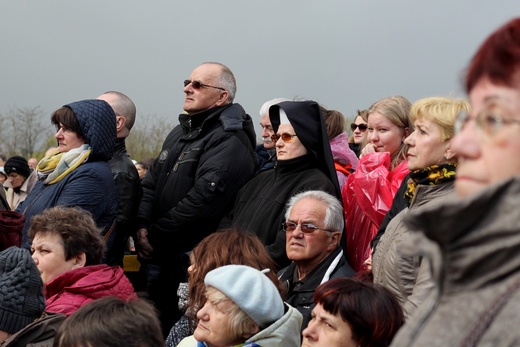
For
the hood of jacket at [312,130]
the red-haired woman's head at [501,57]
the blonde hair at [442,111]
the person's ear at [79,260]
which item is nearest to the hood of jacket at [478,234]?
the red-haired woman's head at [501,57]

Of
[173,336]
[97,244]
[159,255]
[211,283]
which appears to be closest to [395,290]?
[211,283]

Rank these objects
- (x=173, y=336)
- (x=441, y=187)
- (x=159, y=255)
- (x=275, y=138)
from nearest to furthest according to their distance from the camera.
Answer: (x=441, y=187) < (x=173, y=336) < (x=275, y=138) < (x=159, y=255)

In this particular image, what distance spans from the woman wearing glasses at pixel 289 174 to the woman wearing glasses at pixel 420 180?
1.04 metres

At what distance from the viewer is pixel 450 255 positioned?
1.51 meters

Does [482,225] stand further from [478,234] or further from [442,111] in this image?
[442,111]

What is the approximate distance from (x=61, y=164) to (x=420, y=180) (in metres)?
2.74

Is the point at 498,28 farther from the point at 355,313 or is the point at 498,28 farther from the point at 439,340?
the point at 355,313

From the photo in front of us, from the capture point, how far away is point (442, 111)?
4.44 m

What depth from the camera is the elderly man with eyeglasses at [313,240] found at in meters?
4.91

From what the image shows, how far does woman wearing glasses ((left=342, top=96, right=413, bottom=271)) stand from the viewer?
523 centimetres

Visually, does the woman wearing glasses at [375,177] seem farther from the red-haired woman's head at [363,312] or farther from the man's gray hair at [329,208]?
the red-haired woman's head at [363,312]

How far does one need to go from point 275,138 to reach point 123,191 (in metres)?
1.23

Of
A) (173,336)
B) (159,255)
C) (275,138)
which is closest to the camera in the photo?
(173,336)

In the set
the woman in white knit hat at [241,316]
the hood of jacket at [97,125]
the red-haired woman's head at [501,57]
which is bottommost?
the woman in white knit hat at [241,316]
